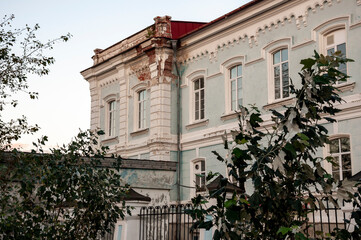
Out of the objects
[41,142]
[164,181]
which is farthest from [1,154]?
[164,181]

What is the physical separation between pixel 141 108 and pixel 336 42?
31.3 feet

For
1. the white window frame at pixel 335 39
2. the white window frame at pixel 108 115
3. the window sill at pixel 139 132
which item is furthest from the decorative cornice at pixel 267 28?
the white window frame at pixel 108 115

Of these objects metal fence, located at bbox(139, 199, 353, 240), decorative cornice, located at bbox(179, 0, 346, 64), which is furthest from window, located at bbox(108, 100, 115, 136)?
metal fence, located at bbox(139, 199, 353, 240)

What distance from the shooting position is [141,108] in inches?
838

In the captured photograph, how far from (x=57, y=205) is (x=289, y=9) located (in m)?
10.5

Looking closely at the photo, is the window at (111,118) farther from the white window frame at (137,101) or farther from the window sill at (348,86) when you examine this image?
the window sill at (348,86)

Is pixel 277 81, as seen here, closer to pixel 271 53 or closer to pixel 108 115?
pixel 271 53

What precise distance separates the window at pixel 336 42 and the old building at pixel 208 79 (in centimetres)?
3

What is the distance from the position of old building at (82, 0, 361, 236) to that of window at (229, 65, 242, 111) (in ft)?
0.11

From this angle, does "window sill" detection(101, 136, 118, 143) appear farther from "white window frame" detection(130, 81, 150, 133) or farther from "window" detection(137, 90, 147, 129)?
"window" detection(137, 90, 147, 129)

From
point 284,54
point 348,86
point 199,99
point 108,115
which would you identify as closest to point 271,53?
point 284,54

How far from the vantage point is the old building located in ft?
45.4

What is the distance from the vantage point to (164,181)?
51.0ft

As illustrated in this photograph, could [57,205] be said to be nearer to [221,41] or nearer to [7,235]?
[7,235]
